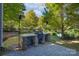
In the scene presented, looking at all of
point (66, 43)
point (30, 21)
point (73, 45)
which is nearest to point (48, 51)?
point (66, 43)

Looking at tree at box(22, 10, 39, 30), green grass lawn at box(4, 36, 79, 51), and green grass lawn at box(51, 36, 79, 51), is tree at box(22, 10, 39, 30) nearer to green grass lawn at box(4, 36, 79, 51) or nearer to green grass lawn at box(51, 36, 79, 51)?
green grass lawn at box(4, 36, 79, 51)

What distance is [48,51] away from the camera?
430cm

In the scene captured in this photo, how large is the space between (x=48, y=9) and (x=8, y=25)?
921 millimetres

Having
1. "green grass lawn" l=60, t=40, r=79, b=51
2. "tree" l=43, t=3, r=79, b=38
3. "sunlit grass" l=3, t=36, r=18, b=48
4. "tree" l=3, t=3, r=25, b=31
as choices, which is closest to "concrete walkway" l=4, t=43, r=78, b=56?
"green grass lawn" l=60, t=40, r=79, b=51

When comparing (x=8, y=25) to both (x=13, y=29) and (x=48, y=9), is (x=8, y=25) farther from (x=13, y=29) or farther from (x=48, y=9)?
(x=48, y=9)

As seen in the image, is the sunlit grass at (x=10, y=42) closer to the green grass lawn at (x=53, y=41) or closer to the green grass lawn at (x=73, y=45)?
the green grass lawn at (x=53, y=41)

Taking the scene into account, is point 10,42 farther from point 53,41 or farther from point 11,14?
point 53,41

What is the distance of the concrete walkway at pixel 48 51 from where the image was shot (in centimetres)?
428

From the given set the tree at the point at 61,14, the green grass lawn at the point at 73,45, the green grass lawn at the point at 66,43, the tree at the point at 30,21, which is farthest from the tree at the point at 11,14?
the green grass lawn at the point at 73,45

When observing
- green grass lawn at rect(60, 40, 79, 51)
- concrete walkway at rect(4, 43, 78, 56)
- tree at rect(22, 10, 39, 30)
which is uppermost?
tree at rect(22, 10, 39, 30)

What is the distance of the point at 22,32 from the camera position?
432 cm

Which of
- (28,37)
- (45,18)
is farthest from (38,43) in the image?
(45,18)

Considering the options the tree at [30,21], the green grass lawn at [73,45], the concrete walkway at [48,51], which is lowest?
the concrete walkway at [48,51]

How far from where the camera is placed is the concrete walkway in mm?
4281
